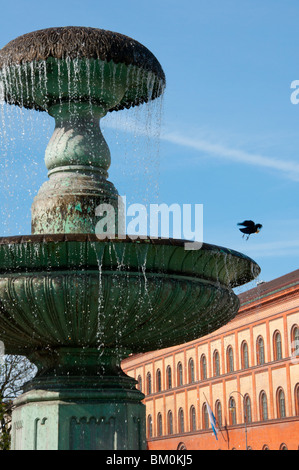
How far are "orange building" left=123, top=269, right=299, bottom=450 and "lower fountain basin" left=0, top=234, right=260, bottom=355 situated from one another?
38.8 meters

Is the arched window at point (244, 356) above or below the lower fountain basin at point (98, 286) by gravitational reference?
above

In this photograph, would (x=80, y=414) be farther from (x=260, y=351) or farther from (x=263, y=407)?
(x=260, y=351)

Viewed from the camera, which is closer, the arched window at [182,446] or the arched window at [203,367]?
the arched window at [203,367]

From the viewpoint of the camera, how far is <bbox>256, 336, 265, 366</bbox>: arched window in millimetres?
48250

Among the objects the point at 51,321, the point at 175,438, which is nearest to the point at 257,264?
the point at 51,321

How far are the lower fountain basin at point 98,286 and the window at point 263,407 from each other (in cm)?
4172

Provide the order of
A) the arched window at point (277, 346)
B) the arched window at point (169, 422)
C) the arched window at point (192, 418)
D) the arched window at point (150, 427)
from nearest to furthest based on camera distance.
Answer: the arched window at point (277, 346)
the arched window at point (192, 418)
the arched window at point (169, 422)
the arched window at point (150, 427)

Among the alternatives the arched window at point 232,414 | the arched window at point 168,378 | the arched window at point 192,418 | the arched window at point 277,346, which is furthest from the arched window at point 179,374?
the arched window at point 277,346

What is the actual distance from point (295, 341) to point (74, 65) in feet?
128

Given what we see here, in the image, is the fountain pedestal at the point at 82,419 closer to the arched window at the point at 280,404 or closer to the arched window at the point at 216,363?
the arched window at the point at 280,404

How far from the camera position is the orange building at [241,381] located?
4538 cm

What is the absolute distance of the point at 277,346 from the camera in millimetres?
46812

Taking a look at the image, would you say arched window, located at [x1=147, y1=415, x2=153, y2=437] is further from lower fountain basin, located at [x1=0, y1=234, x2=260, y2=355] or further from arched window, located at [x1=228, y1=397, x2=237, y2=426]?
lower fountain basin, located at [x1=0, y1=234, x2=260, y2=355]

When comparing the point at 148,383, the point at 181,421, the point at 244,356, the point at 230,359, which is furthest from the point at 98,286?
the point at 148,383
